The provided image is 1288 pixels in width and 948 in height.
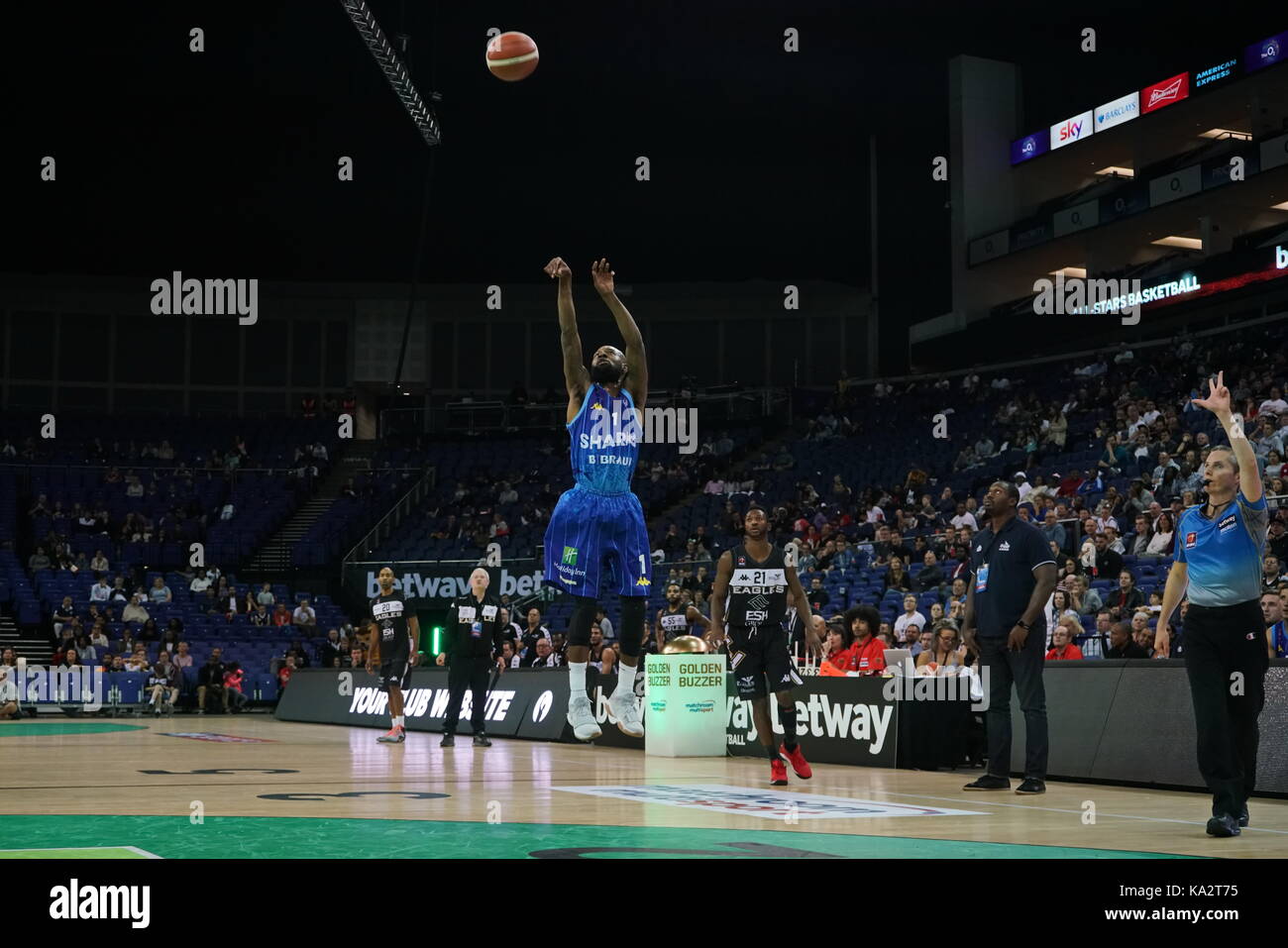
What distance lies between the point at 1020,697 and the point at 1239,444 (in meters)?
3.59

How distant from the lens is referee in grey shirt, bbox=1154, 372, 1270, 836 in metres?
7.56

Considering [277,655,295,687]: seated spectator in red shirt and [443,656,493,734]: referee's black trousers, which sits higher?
[443,656,493,734]: referee's black trousers

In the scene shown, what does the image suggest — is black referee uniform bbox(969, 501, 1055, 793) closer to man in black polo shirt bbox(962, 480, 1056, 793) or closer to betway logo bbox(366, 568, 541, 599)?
man in black polo shirt bbox(962, 480, 1056, 793)

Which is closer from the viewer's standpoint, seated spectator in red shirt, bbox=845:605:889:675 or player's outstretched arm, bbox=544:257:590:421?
player's outstretched arm, bbox=544:257:590:421

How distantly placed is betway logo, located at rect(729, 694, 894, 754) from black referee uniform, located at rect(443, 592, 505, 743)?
10.0 ft

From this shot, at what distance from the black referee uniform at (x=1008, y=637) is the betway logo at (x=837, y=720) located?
2.70 m

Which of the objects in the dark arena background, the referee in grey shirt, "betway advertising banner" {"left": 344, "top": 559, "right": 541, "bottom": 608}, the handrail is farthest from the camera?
the handrail

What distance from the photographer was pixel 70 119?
33.0 m

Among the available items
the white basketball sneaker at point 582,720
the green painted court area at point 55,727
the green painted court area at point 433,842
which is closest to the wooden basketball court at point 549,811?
the green painted court area at point 433,842

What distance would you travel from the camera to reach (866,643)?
14.8 metres

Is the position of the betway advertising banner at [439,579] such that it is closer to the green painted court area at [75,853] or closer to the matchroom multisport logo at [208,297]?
the matchroom multisport logo at [208,297]

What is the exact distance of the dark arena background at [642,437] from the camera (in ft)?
25.6
